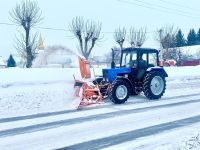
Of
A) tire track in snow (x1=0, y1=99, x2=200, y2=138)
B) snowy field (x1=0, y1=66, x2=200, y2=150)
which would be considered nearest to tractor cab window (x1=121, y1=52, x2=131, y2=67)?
snowy field (x1=0, y1=66, x2=200, y2=150)

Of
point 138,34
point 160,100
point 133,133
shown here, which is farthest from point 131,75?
point 138,34

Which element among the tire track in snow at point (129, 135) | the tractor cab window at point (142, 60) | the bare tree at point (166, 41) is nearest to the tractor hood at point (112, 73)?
the tractor cab window at point (142, 60)

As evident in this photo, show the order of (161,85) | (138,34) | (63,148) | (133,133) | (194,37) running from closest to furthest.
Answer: (63,148) < (133,133) < (161,85) < (138,34) < (194,37)

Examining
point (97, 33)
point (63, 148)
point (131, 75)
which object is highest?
point (97, 33)

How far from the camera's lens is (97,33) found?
2119 inches

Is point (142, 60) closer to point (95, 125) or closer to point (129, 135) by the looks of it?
point (95, 125)

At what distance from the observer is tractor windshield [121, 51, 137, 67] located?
14180mm

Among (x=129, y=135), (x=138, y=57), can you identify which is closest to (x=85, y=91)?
(x=138, y=57)

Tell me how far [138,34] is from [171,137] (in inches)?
2307

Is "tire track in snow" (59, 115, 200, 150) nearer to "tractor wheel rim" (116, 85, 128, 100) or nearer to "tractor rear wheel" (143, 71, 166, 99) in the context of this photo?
"tractor wheel rim" (116, 85, 128, 100)

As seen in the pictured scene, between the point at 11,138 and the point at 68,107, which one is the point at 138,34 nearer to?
the point at 68,107

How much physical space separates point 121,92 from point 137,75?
1273mm

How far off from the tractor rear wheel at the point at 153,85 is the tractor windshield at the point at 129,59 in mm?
721

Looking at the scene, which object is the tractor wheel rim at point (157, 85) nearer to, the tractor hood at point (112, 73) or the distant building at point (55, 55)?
the tractor hood at point (112, 73)
